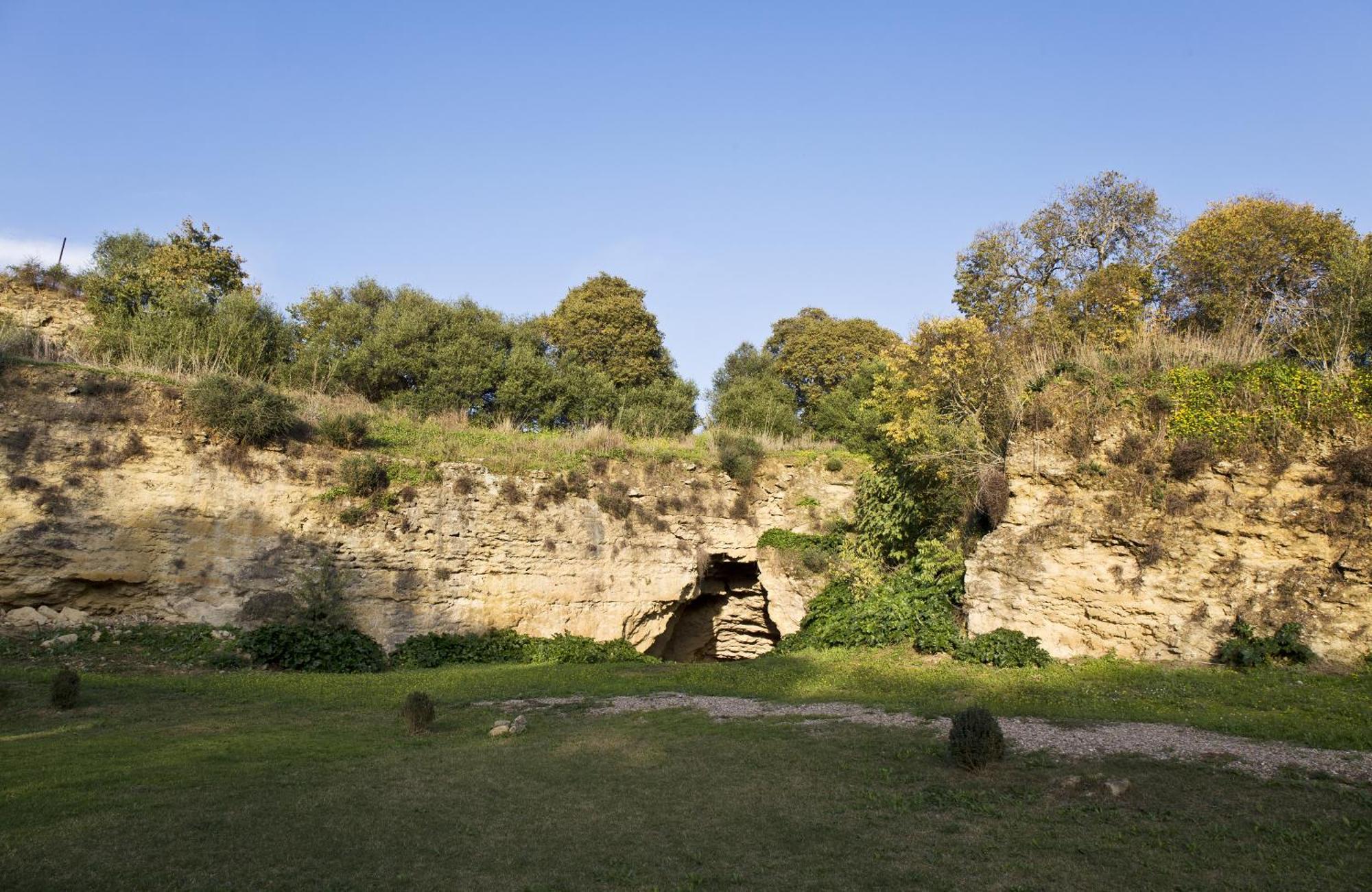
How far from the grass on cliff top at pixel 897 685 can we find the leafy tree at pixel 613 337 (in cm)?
2020

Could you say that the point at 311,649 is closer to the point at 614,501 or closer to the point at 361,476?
the point at 361,476

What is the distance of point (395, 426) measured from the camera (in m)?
23.3

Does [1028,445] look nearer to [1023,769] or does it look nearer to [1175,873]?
[1023,769]

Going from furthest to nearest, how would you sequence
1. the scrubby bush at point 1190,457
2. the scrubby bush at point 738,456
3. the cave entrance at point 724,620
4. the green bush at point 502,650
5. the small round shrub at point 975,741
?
1. the cave entrance at point 724,620
2. the scrubby bush at point 738,456
3. the green bush at point 502,650
4. the scrubby bush at point 1190,457
5. the small round shrub at point 975,741

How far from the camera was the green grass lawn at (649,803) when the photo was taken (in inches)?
249

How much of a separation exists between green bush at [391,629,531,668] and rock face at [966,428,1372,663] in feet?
34.3

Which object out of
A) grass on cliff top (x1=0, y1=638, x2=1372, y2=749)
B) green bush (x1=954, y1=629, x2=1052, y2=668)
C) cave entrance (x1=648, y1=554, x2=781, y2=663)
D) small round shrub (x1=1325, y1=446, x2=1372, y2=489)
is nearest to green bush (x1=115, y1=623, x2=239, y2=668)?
grass on cliff top (x1=0, y1=638, x2=1372, y2=749)

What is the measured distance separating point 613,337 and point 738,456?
48.9ft

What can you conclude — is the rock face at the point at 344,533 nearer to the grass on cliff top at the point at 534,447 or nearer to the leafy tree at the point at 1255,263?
the grass on cliff top at the point at 534,447

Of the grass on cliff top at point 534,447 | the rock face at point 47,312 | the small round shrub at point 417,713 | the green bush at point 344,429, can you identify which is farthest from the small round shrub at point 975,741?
the rock face at point 47,312

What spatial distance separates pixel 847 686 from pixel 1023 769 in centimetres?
629

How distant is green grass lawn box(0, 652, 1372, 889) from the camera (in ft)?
20.7

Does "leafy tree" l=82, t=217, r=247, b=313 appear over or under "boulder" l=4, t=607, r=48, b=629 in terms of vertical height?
over

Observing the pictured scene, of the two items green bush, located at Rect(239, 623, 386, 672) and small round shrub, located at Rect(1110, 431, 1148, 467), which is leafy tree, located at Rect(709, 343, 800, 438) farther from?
green bush, located at Rect(239, 623, 386, 672)
